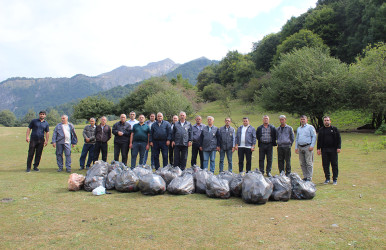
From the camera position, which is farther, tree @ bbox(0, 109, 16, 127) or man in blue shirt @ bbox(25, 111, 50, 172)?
tree @ bbox(0, 109, 16, 127)

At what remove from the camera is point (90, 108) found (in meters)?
49.4

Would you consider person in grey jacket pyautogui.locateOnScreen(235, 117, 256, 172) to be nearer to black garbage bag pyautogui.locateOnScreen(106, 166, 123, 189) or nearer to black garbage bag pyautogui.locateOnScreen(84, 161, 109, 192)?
black garbage bag pyautogui.locateOnScreen(106, 166, 123, 189)

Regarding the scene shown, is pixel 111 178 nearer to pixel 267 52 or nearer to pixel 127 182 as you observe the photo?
pixel 127 182

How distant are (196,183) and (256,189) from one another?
1.61 meters

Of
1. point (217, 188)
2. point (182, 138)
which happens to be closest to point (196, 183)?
point (217, 188)

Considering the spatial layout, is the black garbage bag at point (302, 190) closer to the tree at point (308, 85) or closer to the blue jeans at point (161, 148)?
the blue jeans at point (161, 148)

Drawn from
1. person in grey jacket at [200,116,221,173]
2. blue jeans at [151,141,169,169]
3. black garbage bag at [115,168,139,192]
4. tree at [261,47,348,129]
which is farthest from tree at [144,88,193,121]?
black garbage bag at [115,168,139,192]

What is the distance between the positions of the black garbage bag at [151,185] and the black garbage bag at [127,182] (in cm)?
28

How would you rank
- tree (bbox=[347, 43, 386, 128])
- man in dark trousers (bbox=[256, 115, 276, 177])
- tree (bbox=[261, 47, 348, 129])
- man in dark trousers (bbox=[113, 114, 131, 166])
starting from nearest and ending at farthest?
man in dark trousers (bbox=[256, 115, 276, 177]) → man in dark trousers (bbox=[113, 114, 131, 166]) → tree (bbox=[347, 43, 386, 128]) → tree (bbox=[261, 47, 348, 129])

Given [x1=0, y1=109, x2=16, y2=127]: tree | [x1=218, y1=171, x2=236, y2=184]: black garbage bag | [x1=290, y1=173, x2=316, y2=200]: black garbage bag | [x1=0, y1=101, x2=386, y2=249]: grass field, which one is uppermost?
[x1=0, y1=109, x2=16, y2=127]: tree

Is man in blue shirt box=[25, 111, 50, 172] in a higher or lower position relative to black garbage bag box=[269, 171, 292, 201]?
higher

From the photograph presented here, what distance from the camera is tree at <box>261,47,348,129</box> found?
22094 mm

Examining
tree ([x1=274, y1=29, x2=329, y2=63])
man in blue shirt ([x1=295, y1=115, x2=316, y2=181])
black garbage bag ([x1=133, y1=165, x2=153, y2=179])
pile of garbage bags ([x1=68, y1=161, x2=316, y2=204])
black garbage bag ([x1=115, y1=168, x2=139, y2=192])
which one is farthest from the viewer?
tree ([x1=274, y1=29, x2=329, y2=63])

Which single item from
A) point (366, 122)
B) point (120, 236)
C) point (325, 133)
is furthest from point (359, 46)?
point (120, 236)
